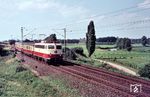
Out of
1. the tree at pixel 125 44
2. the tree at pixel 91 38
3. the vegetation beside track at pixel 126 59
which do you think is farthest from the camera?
the tree at pixel 125 44

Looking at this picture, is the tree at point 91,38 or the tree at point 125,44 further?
the tree at point 125,44

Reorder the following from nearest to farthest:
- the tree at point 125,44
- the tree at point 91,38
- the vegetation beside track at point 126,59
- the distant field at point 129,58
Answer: the vegetation beside track at point 126,59
the distant field at point 129,58
the tree at point 91,38
the tree at point 125,44

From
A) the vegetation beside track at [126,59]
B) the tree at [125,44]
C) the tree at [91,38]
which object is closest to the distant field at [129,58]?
the vegetation beside track at [126,59]

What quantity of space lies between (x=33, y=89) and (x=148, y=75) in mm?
14229

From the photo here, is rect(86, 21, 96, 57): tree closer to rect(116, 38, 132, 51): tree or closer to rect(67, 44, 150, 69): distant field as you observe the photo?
rect(67, 44, 150, 69): distant field

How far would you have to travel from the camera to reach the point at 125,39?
154m

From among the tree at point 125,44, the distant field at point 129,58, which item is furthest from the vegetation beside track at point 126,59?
→ the tree at point 125,44

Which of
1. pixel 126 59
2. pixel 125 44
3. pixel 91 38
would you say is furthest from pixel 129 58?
pixel 125 44

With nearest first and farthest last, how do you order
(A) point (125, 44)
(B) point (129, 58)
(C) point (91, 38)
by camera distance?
(C) point (91, 38)
(B) point (129, 58)
(A) point (125, 44)

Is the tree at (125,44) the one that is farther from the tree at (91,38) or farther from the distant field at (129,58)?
the tree at (91,38)

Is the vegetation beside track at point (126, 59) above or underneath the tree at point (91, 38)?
underneath

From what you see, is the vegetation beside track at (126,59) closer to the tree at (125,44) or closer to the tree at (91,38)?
the tree at (91,38)

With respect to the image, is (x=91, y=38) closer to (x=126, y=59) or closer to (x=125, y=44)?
(x=126, y=59)

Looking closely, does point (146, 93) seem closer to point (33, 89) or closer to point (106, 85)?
point (106, 85)
